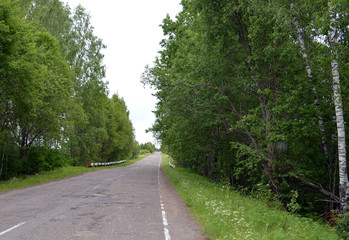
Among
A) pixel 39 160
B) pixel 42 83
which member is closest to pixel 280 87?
pixel 42 83

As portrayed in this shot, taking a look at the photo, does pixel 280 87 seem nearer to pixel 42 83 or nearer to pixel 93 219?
pixel 93 219

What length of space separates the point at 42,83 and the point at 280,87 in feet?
48.7

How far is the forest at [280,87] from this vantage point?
352 inches

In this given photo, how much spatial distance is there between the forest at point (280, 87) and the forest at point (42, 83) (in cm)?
772

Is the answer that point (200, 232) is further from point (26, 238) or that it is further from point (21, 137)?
point (21, 137)

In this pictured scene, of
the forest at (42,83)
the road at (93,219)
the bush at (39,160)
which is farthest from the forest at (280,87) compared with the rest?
the bush at (39,160)

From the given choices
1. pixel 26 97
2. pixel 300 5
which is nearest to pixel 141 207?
pixel 300 5

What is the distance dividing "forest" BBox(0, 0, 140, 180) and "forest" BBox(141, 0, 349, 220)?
25.3ft

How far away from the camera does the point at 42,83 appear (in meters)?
17.3

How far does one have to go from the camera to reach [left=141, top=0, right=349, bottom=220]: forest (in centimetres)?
895

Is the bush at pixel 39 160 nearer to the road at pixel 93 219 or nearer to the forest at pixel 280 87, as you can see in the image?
the road at pixel 93 219

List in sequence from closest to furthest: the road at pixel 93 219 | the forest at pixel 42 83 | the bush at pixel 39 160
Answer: the road at pixel 93 219 → the forest at pixel 42 83 → the bush at pixel 39 160

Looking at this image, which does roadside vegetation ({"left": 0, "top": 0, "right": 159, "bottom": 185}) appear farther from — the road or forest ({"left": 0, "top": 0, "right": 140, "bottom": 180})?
the road

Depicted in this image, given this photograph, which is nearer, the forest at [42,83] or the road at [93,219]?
the road at [93,219]
